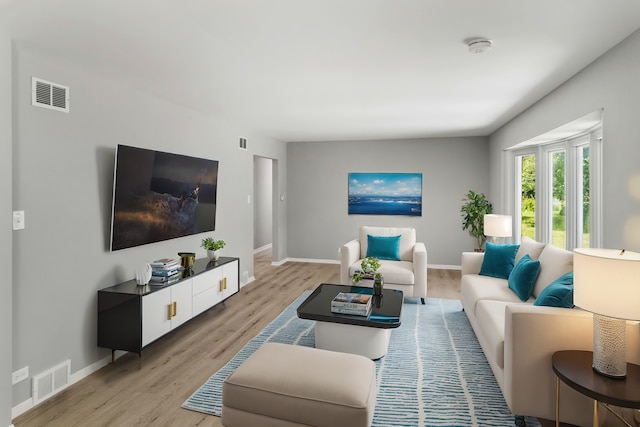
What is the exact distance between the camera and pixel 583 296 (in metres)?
1.98

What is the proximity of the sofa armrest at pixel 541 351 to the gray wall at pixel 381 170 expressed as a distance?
196 inches

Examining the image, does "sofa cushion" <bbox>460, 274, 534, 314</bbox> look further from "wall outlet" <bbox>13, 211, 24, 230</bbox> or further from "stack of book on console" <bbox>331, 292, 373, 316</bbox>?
"wall outlet" <bbox>13, 211, 24, 230</bbox>

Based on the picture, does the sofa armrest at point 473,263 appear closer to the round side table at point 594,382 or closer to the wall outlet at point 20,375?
the round side table at point 594,382

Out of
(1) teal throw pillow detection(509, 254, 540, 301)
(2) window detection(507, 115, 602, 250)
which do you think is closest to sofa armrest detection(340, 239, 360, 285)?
(1) teal throw pillow detection(509, 254, 540, 301)

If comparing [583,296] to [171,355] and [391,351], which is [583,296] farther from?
[171,355]

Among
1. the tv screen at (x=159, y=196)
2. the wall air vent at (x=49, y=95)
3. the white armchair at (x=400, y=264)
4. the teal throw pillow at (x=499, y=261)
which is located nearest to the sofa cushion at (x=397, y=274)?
the white armchair at (x=400, y=264)

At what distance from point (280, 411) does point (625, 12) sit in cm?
281

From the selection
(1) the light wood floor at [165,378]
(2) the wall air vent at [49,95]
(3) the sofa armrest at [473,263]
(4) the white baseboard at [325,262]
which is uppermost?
(2) the wall air vent at [49,95]

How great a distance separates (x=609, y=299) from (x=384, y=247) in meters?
3.51

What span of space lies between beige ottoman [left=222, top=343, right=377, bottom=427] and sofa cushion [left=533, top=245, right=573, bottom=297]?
5.98 feet

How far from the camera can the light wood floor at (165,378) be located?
8.08 feet

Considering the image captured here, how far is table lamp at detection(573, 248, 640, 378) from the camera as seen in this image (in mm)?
1833

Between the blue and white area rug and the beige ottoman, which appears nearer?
the beige ottoman

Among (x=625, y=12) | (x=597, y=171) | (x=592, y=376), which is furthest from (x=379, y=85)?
(x=592, y=376)
